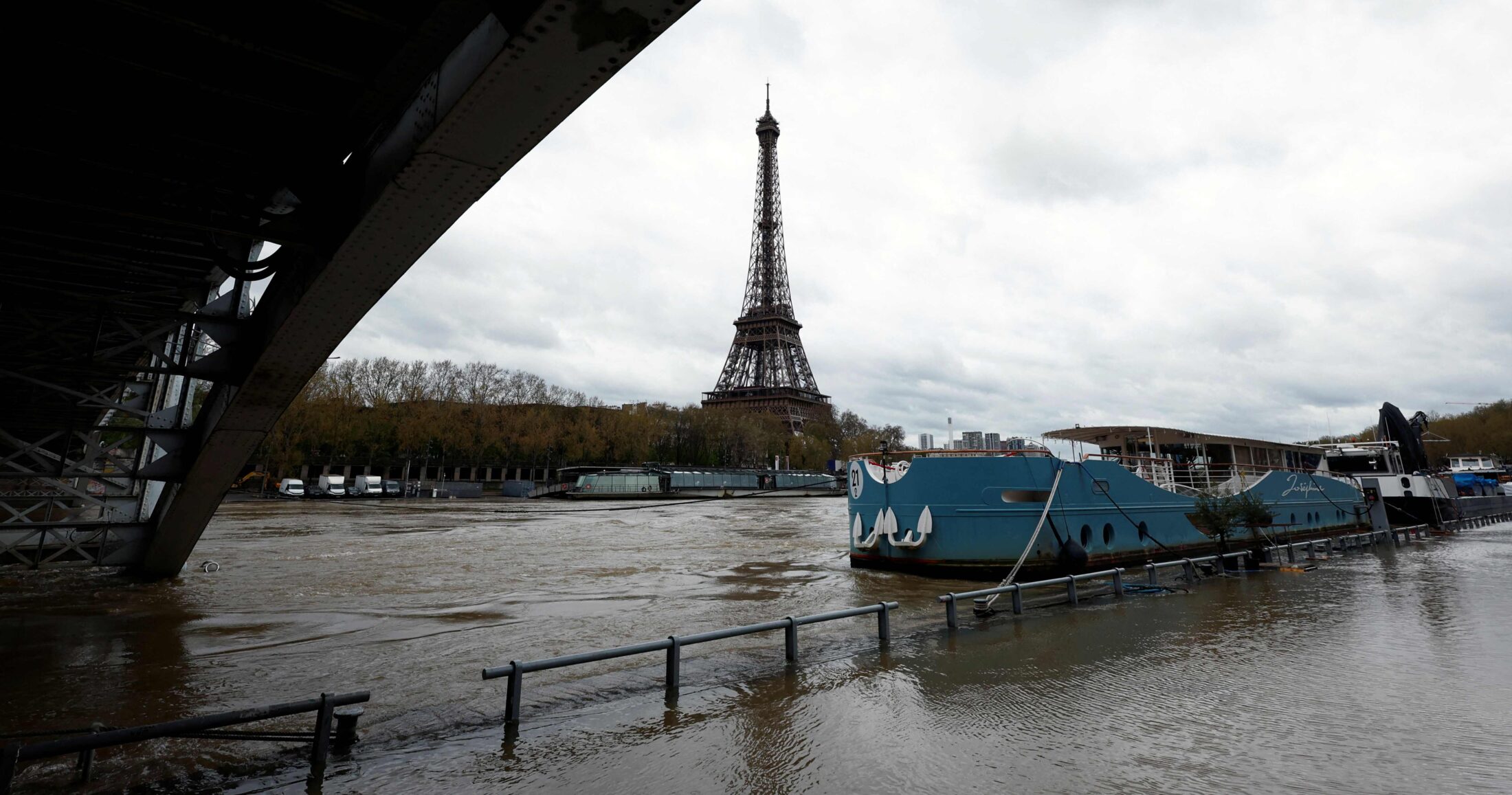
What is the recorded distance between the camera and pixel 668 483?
2692 inches

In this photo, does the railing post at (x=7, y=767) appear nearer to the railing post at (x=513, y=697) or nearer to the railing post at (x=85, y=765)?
the railing post at (x=85, y=765)

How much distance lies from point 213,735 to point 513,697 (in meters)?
2.05

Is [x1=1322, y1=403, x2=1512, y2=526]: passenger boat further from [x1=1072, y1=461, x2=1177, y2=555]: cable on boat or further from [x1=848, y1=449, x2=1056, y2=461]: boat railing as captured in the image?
[x1=848, y1=449, x2=1056, y2=461]: boat railing

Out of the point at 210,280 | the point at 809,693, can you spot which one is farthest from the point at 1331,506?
the point at 210,280

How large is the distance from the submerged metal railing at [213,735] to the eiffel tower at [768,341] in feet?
322

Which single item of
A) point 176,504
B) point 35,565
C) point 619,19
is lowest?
point 35,565

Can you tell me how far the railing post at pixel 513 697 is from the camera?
5746 millimetres

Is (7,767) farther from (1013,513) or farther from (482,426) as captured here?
(482,426)

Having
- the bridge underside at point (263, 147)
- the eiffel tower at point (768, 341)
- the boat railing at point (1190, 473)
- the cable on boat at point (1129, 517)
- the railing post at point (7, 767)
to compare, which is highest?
the eiffel tower at point (768, 341)

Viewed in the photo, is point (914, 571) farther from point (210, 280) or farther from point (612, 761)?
point (210, 280)

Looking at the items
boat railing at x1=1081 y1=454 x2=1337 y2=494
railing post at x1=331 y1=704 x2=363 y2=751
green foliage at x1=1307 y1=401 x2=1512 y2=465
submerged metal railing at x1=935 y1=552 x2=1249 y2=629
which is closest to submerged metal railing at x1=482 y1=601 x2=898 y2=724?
railing post at x1=331 y1=704 x2=363 y2=751

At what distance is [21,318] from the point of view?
32.2 feet

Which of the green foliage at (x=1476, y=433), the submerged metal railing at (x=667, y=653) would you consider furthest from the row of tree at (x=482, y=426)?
the green foliage at (x=1476, y=433)

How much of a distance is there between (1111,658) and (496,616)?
9.67 m
